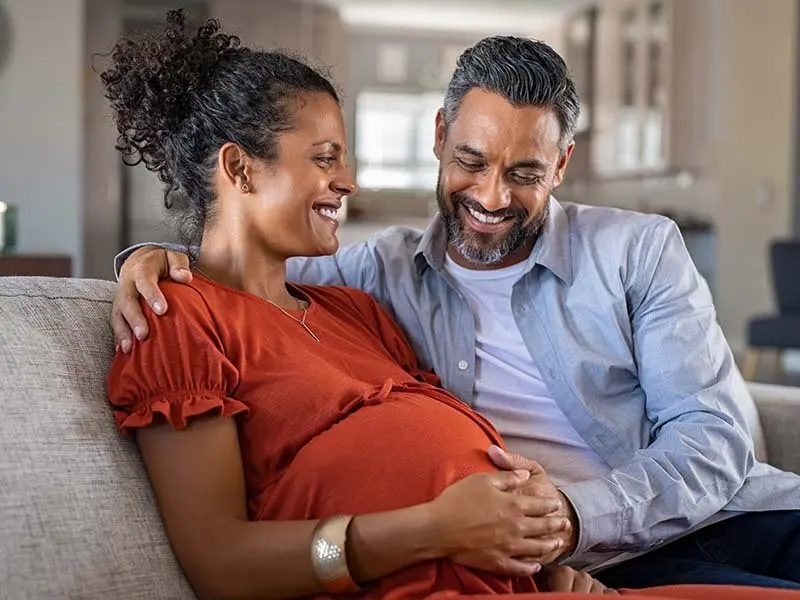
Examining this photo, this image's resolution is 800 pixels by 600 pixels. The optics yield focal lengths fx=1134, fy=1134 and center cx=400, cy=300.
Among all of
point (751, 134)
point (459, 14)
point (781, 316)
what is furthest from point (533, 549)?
point (459, 14)

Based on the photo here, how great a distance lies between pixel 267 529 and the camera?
1240mm

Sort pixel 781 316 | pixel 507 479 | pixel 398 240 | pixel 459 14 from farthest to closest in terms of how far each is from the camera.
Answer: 1. pixel 459 14
2. pixel 781 316
3. pixel 398 240
4. pixel 507 479

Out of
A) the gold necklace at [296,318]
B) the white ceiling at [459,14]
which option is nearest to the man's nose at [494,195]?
the gold necklace at [296,318]

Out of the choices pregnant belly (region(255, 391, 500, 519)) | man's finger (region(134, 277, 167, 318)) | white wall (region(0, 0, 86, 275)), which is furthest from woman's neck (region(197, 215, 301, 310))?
white wall (region(0, 0, 86, 275))

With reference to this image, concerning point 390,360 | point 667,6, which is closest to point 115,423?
point 390,360

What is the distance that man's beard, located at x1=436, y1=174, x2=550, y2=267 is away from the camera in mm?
1823

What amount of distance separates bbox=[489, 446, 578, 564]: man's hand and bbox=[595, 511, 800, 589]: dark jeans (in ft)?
0.80

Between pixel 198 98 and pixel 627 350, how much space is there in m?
0.75

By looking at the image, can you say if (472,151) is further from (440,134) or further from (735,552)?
(735,552)

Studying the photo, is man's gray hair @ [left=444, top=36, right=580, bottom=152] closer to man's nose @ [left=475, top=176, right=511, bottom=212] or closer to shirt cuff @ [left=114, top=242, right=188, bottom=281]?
man's nose @ [left=475, top=176, right=511, bottom=212]

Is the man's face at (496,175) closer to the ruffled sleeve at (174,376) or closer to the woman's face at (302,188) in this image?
the woman's face at (302,188)

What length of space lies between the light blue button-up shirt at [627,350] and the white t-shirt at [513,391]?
0.08 ft

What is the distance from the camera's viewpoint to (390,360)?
1.59m

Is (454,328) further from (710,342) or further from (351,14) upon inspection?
(351,14)
